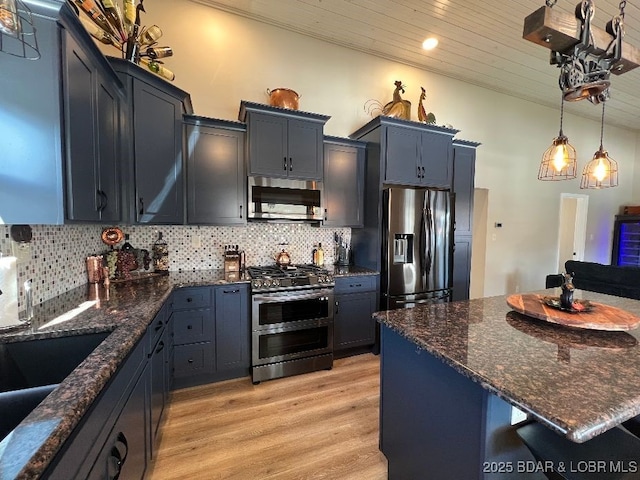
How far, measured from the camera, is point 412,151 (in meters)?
3.22

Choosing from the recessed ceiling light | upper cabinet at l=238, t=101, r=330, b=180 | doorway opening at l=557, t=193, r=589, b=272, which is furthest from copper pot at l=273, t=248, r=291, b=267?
doorway opening at l=557, t=193, r=589, b=272

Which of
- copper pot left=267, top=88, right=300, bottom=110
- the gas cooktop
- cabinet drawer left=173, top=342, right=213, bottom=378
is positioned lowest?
cabinet drawer left=173, top=342, right=213, bottom=378

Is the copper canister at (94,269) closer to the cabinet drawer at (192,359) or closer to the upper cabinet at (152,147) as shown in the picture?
the upper cabinet at (152,147)

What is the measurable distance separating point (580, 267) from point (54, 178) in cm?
578

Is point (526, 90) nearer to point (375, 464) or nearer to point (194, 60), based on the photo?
point (194, 60)

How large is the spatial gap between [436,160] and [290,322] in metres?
2.60

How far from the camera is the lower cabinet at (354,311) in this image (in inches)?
114

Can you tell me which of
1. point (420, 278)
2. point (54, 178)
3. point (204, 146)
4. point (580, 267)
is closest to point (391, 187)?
point (420, 278)

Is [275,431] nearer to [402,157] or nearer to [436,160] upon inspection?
[402,157]

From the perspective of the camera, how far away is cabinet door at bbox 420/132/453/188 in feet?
10.9

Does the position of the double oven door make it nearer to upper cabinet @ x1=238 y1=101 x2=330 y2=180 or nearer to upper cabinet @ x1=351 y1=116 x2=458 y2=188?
upper cabinet @ x1=238 y1=101 x2=330 y2=180

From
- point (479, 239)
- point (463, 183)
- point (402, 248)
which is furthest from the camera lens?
point (479, 239)

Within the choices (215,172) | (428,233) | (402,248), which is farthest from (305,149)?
(428,233)

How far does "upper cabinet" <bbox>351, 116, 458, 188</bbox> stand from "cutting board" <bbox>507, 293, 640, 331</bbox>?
1947mm
